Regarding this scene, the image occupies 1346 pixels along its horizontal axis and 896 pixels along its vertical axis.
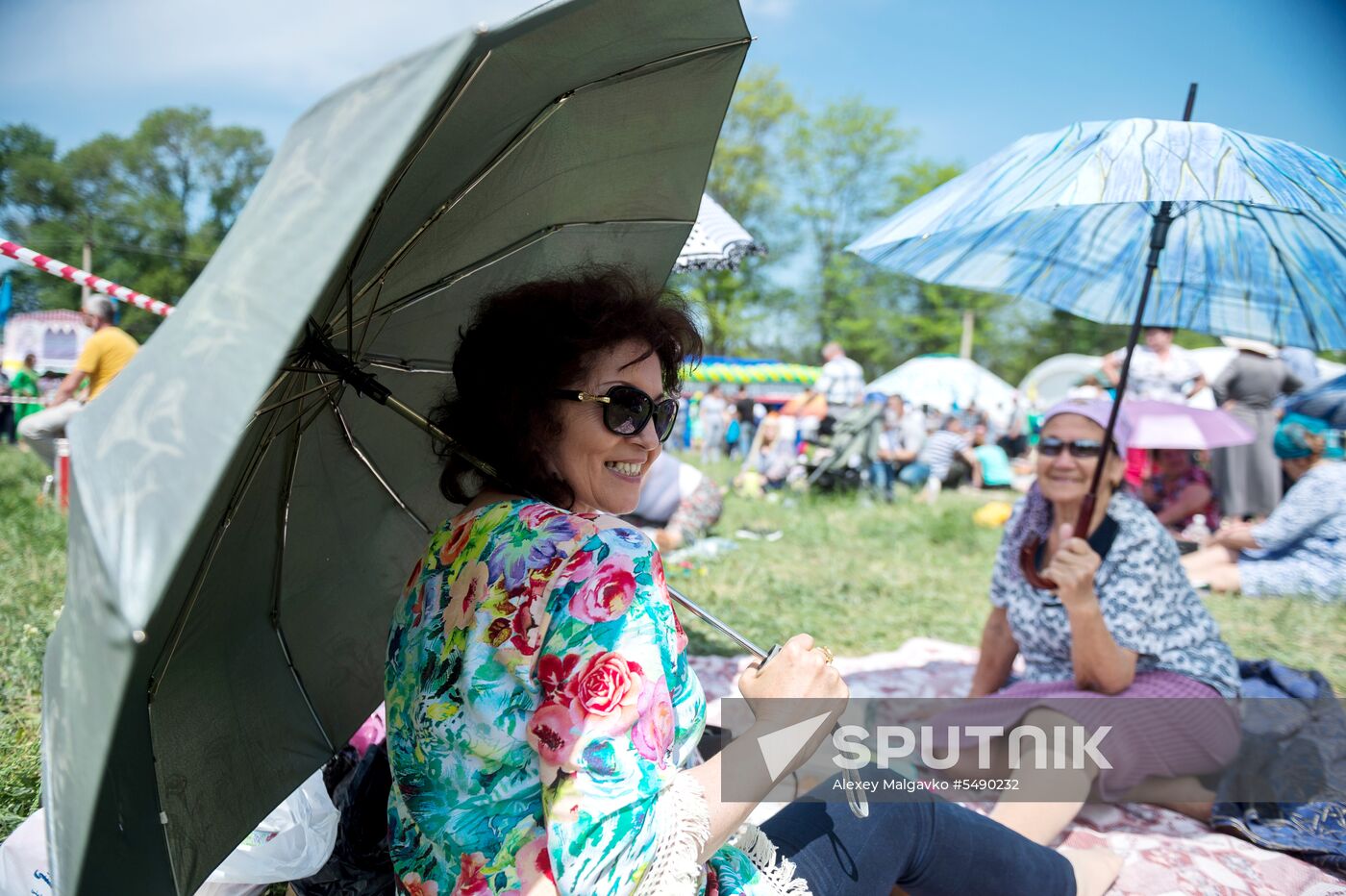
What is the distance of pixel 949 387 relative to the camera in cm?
1977

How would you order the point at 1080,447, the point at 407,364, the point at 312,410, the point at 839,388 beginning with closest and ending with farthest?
the point at 312,410
the point at 407,364
the point at 1080,447
the point at 839,388

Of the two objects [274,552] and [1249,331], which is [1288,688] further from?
[274,552]

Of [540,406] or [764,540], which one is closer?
[540,406]

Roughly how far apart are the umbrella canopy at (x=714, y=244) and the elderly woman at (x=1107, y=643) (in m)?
2.06

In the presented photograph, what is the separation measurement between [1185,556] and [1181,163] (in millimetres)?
5609

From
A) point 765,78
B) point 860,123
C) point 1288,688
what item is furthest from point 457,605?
point 860,123

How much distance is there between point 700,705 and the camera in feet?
4.54

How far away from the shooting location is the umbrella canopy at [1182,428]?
6406 millimetres

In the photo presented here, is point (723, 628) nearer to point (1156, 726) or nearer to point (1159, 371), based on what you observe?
point (1156, 726)

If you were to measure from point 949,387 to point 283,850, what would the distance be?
19.5m

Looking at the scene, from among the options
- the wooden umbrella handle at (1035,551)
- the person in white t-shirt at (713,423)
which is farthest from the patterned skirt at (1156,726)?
the person in white t-shirt at (713,423)

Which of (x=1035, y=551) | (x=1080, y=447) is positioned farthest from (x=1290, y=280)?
(x=1035, y=551)

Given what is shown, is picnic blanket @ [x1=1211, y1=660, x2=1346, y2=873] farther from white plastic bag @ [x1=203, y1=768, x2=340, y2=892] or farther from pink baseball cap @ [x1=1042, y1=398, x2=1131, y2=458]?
white plastic bag @ [x1=203, y1=768, x2=340, y2=892]

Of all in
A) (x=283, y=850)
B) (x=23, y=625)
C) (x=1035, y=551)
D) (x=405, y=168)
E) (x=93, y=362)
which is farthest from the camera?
(x=93, y=362)
